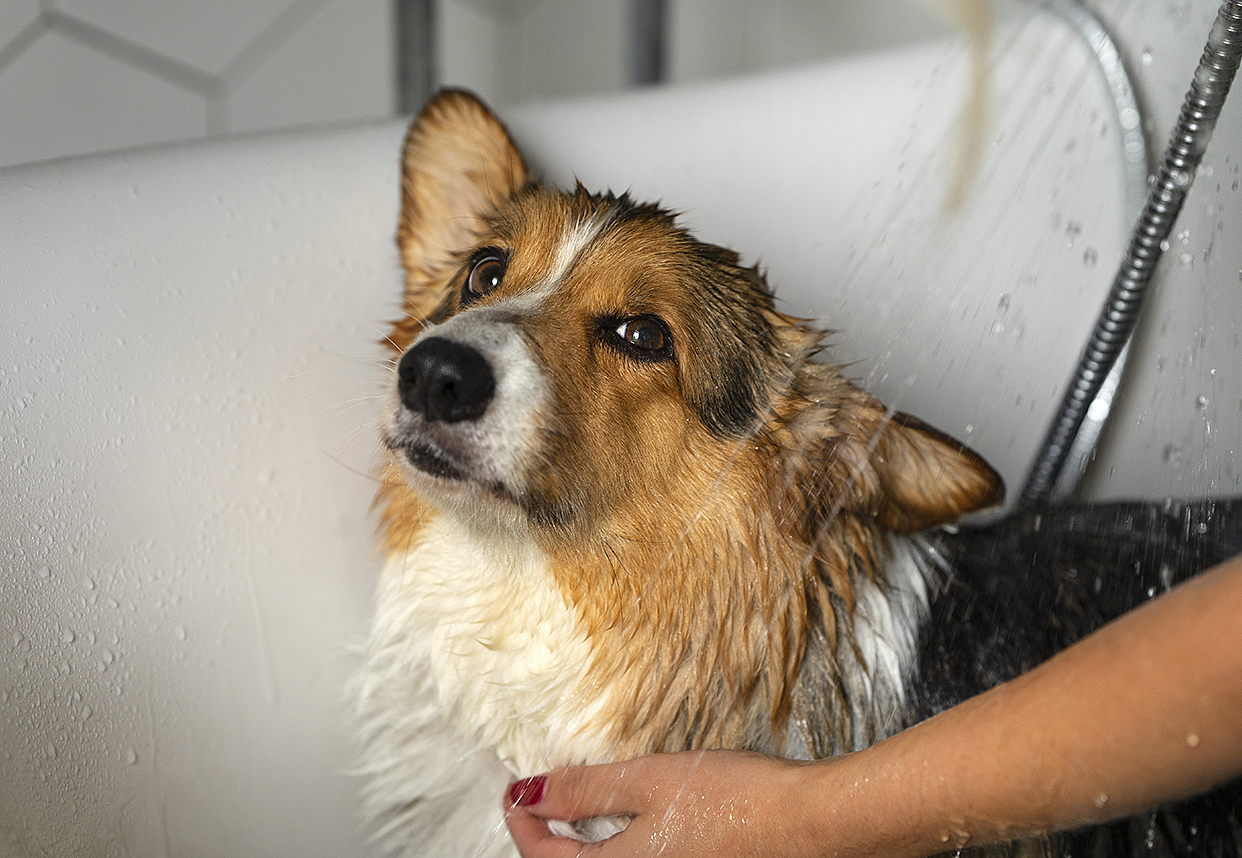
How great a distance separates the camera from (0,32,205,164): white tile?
106 inches

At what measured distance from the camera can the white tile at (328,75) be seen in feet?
10.2

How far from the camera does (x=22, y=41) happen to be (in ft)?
8.80

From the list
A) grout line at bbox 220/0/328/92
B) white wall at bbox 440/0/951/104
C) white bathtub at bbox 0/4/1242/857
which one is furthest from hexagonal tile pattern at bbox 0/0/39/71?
white bathtub at bbox 0/4/1242/857

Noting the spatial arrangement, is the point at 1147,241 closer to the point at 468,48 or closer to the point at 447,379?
the point at 447,379

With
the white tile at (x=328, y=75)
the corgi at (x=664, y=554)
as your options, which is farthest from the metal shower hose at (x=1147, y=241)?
the white tile at (x=328, y=75)

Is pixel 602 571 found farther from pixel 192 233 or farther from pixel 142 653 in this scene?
pixel 192 233

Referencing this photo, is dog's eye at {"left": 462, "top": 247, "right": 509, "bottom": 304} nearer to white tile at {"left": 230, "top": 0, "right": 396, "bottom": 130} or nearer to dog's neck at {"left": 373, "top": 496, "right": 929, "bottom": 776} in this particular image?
dog's neck at {"left": 373, "top": 496, "right": 929, "bottom": 776}

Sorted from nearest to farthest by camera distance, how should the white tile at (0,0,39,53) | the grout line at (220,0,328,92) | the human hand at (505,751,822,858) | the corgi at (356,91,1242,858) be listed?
1. the human hand at (505,751,822,858)
2. the corgi at (356,91,1242,858)
3. the white tile at (0,0,39,53)
4. the grout line at (220,0,328,92)

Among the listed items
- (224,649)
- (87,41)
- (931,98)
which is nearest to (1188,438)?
(931,98)

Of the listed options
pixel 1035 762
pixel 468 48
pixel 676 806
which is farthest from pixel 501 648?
pixel 468 48

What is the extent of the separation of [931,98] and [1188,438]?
0.67 metres

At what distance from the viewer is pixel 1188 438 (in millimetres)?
1533

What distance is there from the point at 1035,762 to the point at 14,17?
9.97ft

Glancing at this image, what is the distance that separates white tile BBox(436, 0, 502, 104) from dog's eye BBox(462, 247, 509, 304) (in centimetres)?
234
